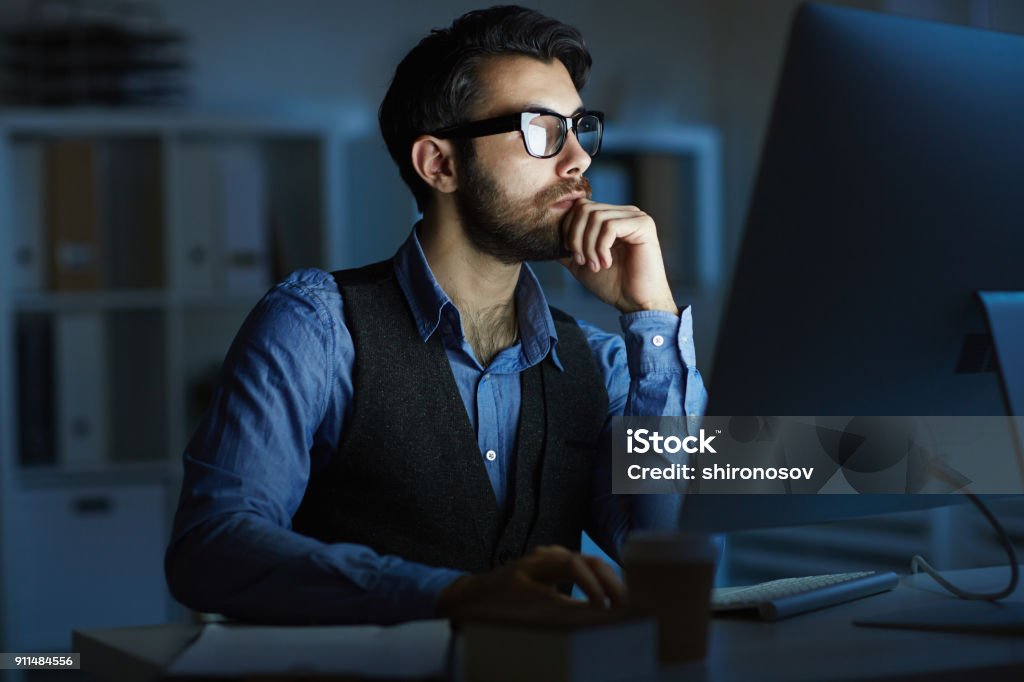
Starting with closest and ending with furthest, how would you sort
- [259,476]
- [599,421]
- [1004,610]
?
1. [1004,610]
2. [259,476]
3. [599,421]

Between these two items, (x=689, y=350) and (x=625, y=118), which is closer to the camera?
(x=689, y=350)

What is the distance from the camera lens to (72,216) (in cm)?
310

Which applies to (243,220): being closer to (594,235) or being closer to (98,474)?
(98,474)

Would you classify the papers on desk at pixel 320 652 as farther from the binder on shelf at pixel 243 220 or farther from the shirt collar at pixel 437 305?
the binder on shelf at pixel 243 220

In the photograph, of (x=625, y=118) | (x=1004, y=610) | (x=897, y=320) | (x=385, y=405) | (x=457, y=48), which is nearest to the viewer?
(x=897, y=320)

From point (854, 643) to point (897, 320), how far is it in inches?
10.2

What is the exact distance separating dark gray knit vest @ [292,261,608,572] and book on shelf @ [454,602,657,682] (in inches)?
25.1

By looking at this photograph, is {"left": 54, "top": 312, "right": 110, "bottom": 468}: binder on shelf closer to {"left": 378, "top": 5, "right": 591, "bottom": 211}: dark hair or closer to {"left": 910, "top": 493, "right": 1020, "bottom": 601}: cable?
{"left": 378, "top": 5, "right": 591, "bottom": 211}: dark hair

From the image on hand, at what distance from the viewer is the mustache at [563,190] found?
1.64 m

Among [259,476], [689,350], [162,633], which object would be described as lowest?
[162,633]

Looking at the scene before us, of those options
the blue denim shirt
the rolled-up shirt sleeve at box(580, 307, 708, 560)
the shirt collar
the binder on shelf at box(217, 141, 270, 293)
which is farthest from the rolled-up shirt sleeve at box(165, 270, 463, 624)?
the binder on shelf at box(217, 141, 270, 293)

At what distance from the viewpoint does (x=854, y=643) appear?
0.88 m

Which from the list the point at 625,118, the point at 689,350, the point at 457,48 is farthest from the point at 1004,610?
the point at 625,118

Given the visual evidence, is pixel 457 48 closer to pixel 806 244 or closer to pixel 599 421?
pixel 599 421
